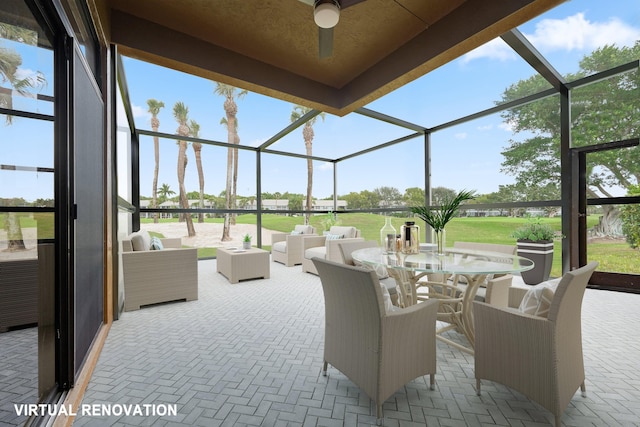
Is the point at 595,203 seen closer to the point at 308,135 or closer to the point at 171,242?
the point at 171,242

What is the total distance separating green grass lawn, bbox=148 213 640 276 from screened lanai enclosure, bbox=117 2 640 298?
0.08 feet

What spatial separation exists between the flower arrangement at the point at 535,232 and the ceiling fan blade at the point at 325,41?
4.29 m

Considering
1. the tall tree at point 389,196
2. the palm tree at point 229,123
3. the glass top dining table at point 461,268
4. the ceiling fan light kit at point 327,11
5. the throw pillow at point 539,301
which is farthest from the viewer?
the palm tree at point 229,123

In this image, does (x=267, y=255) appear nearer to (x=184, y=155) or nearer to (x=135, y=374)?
(x=135, y=374)

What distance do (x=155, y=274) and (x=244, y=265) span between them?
138cm

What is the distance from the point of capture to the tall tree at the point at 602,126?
3.79m

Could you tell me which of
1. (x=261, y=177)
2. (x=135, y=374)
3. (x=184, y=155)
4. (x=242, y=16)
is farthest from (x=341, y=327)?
(x=184, y=155)

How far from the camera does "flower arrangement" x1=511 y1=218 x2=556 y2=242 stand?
4.18 meters

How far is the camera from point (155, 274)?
3119mm

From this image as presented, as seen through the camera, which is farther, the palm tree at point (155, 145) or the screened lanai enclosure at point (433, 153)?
the palm tree at point (155, 145)

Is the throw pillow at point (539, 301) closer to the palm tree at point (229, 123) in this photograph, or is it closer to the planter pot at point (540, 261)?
the planter pot at point (540, 261)

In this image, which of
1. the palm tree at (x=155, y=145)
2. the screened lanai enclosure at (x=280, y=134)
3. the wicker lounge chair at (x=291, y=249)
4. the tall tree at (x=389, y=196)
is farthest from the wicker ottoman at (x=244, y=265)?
the tall tree at (x=389, y=196)

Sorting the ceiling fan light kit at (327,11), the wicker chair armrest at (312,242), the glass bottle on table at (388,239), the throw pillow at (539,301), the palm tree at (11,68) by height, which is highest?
the ceiling fan light kit at (327,11)

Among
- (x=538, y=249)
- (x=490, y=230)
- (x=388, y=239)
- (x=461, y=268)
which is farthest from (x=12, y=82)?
(x=490, y=230)
